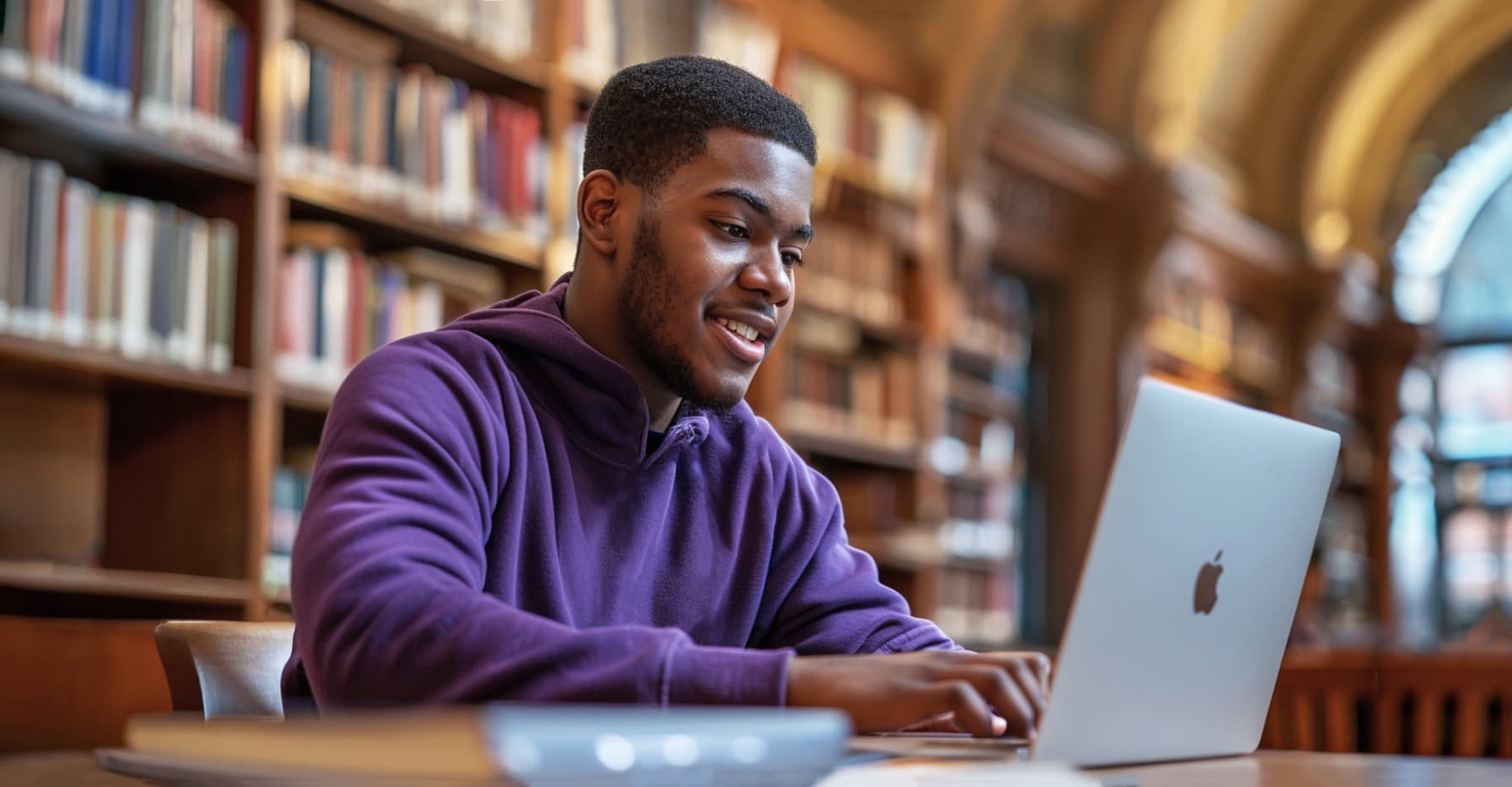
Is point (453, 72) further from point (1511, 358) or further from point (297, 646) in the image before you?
point (1511, 358)

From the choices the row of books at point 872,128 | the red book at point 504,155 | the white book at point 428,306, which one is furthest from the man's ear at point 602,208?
the row of books at point 872,128

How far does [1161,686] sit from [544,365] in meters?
0.58

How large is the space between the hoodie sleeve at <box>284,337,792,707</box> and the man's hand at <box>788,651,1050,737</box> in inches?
0.9

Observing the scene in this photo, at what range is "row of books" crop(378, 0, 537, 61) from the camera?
132 inches

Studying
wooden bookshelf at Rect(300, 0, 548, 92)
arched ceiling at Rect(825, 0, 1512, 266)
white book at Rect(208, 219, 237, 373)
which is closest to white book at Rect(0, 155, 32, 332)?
white book at Rect(208, 219, 237, 373)

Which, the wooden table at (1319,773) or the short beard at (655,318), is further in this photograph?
the short beard at (655,318)

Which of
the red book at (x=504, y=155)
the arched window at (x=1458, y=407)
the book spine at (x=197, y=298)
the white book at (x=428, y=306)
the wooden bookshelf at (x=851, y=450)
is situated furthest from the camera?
the arched window at (x=1458, y=407)

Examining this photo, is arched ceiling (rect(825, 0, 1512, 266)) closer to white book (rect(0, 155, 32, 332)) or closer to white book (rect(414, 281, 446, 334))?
white book (rect(414, 281, 446, 334))

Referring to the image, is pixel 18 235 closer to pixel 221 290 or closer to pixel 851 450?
pixel 221 290

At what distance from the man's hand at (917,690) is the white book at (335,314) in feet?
7.44

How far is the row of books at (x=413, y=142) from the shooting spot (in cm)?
308

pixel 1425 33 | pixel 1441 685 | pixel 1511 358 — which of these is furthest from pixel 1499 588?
pixel 1441 685

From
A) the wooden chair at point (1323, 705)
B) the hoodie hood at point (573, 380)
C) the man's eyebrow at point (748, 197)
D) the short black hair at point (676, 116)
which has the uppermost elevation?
the short black hair at point (676, 116)

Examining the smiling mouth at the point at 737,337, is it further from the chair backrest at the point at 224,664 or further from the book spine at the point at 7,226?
the book spine at the point at 7,226
